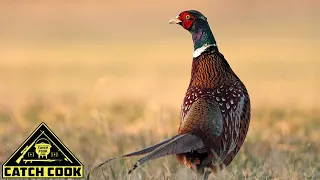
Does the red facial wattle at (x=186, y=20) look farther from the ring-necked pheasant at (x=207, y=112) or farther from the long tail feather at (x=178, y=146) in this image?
the long tail feather at (x=178, y=146)

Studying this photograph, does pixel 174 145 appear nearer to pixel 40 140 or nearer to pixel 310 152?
pixel 40 140

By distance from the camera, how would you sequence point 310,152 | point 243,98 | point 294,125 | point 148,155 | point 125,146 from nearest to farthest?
point 148,155 < point 243,98 < point 310,152 < point 125,146 < point 294,125

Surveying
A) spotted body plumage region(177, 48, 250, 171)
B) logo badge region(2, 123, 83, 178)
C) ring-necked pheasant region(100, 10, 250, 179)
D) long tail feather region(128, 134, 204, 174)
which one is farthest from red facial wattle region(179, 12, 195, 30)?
logo badge region(2, 123, 83, 178)

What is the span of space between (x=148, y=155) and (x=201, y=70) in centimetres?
110

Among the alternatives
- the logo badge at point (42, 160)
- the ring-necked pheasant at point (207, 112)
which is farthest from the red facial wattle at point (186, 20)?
the logo badge at point (42, 160)

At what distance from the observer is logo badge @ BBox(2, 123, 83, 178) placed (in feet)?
25.3

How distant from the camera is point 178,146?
7.48 metres

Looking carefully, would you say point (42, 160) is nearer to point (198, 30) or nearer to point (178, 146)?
point (178, 146)

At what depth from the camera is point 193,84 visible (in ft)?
26.7

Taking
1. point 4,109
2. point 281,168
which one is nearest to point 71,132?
point 4,109

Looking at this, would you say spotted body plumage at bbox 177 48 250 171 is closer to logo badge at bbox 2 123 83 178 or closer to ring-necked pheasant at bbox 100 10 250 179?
ring-necked pheasant at bbox 100 10 250 179

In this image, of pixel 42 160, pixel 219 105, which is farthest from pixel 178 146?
pixel 42 160

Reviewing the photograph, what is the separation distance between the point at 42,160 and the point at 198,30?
1483mm

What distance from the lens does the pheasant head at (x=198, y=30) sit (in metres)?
8.22
